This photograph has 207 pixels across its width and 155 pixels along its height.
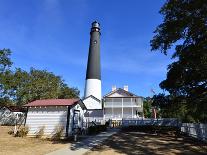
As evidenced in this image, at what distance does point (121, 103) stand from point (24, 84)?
20.1 m

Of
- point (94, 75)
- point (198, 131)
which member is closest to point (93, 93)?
point (94, 75)

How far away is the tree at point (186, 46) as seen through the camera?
14.7 metres

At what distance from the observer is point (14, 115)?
4381 cm

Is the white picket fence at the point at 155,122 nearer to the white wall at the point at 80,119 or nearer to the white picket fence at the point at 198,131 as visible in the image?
the white picket fence at the point at 198,131

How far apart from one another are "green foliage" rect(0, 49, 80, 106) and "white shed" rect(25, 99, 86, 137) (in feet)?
53.3

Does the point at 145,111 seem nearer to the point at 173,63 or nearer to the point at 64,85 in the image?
the point at 64,85

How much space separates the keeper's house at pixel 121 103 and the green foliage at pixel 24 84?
450 inches

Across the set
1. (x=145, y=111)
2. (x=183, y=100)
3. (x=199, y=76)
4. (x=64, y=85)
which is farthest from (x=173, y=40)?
(x=145, y=111)

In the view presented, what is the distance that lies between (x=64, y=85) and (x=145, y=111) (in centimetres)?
2378

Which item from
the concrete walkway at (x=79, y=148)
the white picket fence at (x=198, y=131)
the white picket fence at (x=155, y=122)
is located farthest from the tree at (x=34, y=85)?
the white picket fence at (x=198, y=131)

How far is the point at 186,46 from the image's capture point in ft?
55.1

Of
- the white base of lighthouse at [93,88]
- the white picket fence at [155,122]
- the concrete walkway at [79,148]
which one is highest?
the white base of lighthouse at [93,88]

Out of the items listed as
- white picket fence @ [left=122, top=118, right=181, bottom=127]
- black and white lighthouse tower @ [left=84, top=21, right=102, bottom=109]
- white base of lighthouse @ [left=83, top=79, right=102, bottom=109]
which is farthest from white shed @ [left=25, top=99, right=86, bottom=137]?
white base of lighthouse @ [left=83, top=79, right=102, bottom=109]

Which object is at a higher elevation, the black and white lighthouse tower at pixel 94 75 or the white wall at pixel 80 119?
the black and white lighthouse tower at pixel 94 75
